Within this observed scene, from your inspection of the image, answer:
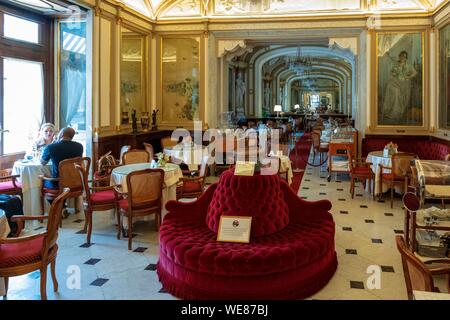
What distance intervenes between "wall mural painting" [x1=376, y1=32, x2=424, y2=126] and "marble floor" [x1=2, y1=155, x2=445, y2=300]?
428cm

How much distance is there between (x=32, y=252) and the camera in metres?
3.59

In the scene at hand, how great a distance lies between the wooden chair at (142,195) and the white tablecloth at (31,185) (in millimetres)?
1956

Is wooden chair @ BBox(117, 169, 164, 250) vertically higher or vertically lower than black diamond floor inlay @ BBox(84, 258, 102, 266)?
higher

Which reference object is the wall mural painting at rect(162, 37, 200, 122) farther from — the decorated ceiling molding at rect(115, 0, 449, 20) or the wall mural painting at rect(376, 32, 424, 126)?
the wall mural painting at rect(376, 32, 424, 126)

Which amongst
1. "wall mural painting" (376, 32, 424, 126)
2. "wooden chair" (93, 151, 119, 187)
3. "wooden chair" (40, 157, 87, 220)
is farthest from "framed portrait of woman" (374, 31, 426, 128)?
"wooden chair" (40, 157, 87, 220)

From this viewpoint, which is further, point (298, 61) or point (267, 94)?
point (267, 94)

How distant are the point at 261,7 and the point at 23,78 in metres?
6.05

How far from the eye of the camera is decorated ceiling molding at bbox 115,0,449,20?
414 inches

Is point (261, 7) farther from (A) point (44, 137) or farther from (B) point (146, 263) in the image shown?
(B) point (146, 263)

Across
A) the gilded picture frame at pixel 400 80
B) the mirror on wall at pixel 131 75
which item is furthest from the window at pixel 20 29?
the gilded picture frame at pixel 400 80

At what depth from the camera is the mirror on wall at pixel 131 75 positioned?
10062 mm

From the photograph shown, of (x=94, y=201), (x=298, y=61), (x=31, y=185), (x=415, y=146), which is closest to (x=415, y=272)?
(x=94, y=201)

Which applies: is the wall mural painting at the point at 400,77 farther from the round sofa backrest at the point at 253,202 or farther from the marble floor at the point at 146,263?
the round sofa backrest at the point at 253,202

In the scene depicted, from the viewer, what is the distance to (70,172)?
6.38m
